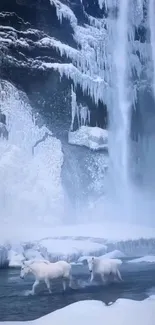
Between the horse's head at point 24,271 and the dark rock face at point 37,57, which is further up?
the dark rock face at point 37,57

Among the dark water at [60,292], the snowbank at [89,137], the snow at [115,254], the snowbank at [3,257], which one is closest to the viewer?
the dark water at [60,292]

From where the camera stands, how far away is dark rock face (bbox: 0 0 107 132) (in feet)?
6.90

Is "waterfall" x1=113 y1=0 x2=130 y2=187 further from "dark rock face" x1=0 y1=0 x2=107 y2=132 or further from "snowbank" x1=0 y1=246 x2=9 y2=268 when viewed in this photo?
"snowbank" x1=0 y1=246 x2=9 y2=268

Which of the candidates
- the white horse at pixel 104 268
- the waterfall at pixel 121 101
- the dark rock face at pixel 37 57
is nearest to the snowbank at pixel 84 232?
the white horse at pixel 104 268

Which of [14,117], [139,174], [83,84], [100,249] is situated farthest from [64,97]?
[100,249]

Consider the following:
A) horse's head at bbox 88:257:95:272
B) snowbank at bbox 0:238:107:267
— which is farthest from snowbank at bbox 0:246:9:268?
horse's head at bbox 88:257:95:272

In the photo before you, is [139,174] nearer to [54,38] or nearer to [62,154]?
[62,154]

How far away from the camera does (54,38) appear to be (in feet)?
7.02

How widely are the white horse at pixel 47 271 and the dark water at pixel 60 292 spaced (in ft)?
0.09

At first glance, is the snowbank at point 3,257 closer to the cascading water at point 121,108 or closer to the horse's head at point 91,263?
the horse's head at point 91,263

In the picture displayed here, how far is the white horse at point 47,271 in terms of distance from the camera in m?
1.88

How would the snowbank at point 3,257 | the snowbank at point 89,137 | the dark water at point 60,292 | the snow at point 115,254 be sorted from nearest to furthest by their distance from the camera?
the dark water at point 60,292
the snowbank at point 3,257
the snow at point 115,254
the snowbank at point 89,137

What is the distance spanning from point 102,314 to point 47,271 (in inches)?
A: 12.5

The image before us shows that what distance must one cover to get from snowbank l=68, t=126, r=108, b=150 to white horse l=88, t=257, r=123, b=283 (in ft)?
1.93
